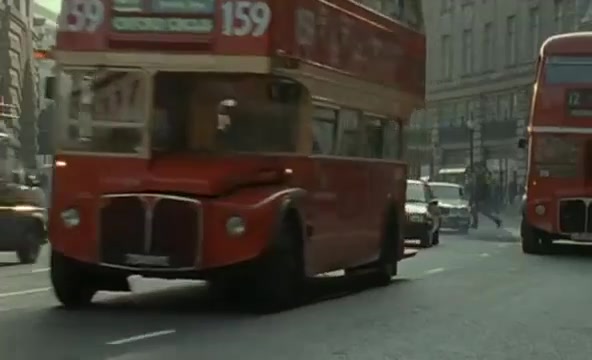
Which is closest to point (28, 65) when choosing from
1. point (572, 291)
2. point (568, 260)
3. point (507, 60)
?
point (507, 60)

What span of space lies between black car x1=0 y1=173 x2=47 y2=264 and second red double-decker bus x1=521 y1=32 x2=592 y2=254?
1007 centimetres

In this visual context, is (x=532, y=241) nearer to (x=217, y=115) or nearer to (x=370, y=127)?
(x=370, y=127)

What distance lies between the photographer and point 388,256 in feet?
66.2

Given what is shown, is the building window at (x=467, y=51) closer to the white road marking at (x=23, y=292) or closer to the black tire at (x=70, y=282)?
the white road marking at (x=23, y=292)

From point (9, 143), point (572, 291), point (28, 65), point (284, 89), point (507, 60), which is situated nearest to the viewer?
point (284, 89)

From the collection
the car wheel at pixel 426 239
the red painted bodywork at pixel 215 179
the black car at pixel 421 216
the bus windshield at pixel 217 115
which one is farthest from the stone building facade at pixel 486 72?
the bus windshield at pixel 217 115

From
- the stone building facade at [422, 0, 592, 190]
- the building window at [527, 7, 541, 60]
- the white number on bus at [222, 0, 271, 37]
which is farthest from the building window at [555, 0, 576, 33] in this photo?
the white number on bus at [222, 0, 271, 37]

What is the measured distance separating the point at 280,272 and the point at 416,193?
19979mm

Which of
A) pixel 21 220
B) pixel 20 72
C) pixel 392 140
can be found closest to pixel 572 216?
pixel 392 140

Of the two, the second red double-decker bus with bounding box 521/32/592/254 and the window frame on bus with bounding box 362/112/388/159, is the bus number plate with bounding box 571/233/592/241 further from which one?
the window frame on bus with bounding box 362/112/388/159

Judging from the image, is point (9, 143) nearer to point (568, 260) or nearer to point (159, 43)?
point (568, 260)

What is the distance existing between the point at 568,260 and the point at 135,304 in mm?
13754

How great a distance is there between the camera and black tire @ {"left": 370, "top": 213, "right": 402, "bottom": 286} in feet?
65.6

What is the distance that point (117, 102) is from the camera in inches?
575
